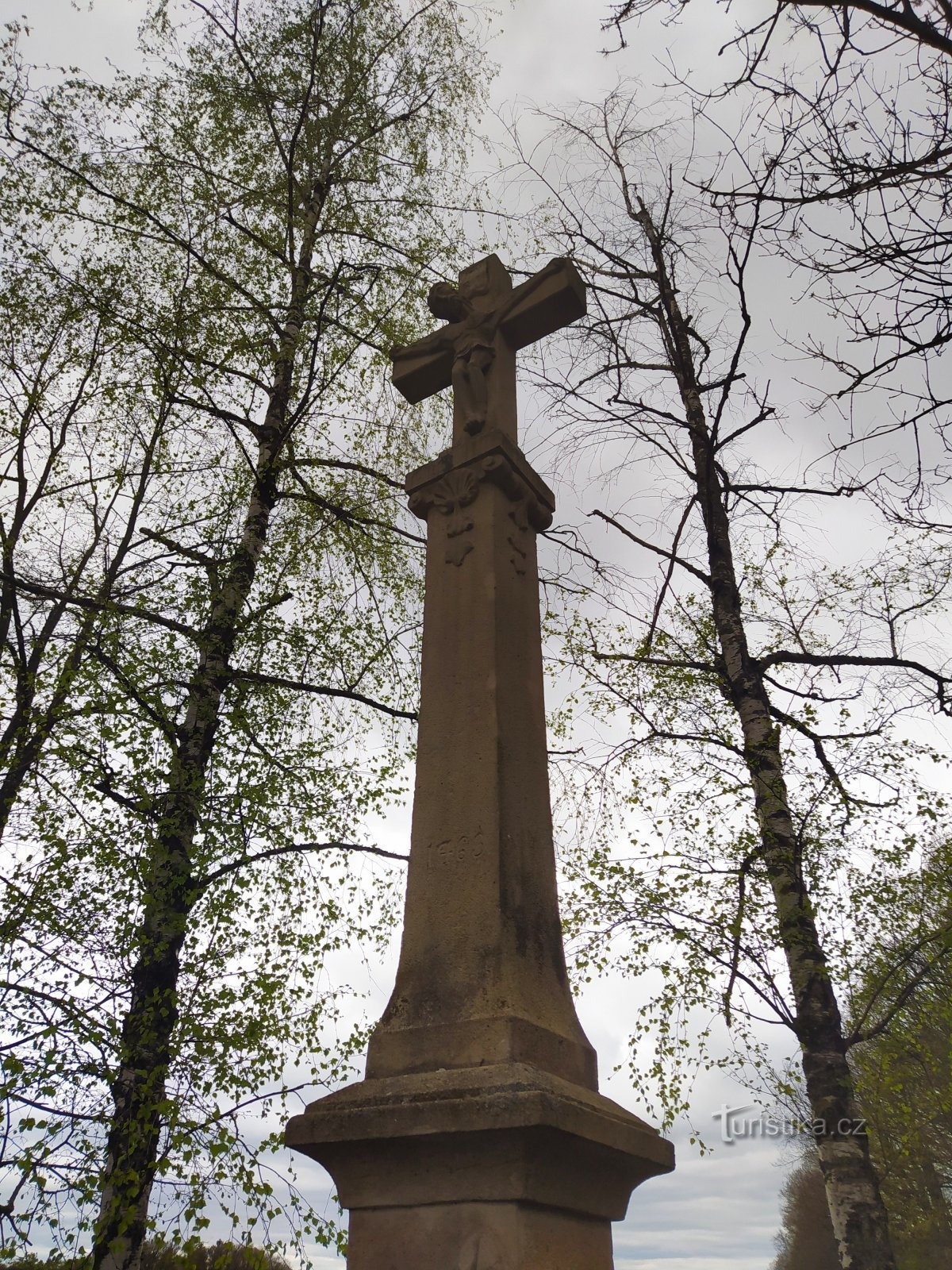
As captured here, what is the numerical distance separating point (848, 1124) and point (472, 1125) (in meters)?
4.79

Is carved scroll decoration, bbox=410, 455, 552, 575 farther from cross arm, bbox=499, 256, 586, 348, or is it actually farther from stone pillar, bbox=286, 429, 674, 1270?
cross arm, bbox=499, 256, 586, 348

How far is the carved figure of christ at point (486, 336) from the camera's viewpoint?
14.6 ft

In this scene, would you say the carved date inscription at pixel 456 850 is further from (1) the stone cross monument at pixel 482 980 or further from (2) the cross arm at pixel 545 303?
(2) the cross arm at pixel 545 303

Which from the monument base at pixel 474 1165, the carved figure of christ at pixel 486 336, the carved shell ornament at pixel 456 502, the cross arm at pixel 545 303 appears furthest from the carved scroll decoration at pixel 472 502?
the monument base at pixel 474 1165

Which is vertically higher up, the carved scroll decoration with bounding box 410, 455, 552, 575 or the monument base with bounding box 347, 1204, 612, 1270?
the carved scroll decoration with bounding box 410, 455, 552, 575

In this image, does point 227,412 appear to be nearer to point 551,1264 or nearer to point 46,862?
point 46,862

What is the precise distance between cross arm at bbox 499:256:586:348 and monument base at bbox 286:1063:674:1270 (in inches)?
137

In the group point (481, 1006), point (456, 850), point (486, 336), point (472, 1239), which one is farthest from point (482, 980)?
point (486, 336)

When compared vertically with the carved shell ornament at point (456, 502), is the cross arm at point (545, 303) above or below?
above

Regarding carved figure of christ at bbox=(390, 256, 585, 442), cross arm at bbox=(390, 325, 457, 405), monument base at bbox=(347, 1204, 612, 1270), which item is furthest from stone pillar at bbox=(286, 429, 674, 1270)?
cross arm at bbox=(390, 325, 457, 405)

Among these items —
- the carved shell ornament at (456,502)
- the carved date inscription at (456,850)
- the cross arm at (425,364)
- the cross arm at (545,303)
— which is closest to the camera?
the carved date inscription at (456,850)

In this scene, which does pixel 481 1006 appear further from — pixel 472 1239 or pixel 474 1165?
pixel 472 1239

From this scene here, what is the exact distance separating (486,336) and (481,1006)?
3.29 m

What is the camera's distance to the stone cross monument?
239cm
